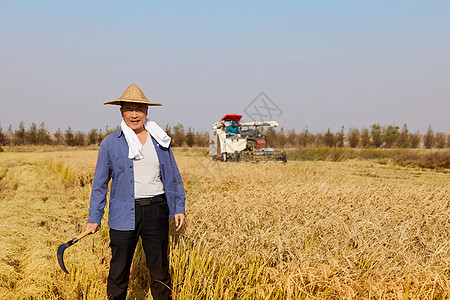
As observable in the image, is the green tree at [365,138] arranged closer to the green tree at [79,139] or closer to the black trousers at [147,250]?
the black trousers at [147,250]

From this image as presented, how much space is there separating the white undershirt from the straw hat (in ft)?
1.27

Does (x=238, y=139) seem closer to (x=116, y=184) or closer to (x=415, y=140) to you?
(x=116, y=184)

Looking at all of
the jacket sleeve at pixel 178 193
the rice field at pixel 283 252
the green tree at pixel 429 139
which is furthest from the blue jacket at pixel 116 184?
the green tree at pixel 429 139

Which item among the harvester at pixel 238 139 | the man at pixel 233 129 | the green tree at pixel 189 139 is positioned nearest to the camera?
the harvester at pixel 238 139

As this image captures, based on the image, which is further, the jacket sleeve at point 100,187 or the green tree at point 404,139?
the green tree at point 404,139

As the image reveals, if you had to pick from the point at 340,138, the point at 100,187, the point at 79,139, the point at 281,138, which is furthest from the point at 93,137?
the point at 100,187

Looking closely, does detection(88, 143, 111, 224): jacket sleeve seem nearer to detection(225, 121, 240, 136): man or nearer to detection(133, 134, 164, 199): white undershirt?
detection(133, 134, 164, 199): white undershirt

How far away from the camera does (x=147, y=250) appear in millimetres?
2408

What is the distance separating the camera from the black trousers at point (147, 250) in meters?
2.28

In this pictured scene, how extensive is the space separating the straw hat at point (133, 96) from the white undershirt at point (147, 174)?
387 mm

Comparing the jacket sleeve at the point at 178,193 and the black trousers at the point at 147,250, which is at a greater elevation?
the jacket sleeve at the point at 178,193

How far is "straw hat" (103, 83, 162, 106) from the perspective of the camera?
2283 mm

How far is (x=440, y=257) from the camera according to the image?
8.13 ft

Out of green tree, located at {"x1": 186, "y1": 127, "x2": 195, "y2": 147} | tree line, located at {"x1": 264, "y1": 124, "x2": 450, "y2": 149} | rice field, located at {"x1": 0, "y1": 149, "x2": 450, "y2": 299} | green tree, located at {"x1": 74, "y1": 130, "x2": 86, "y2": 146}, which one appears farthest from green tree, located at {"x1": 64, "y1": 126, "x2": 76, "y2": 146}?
rice field, located at {"x1": 0, "y1": 149, "x2": 450, "y2": 299}
